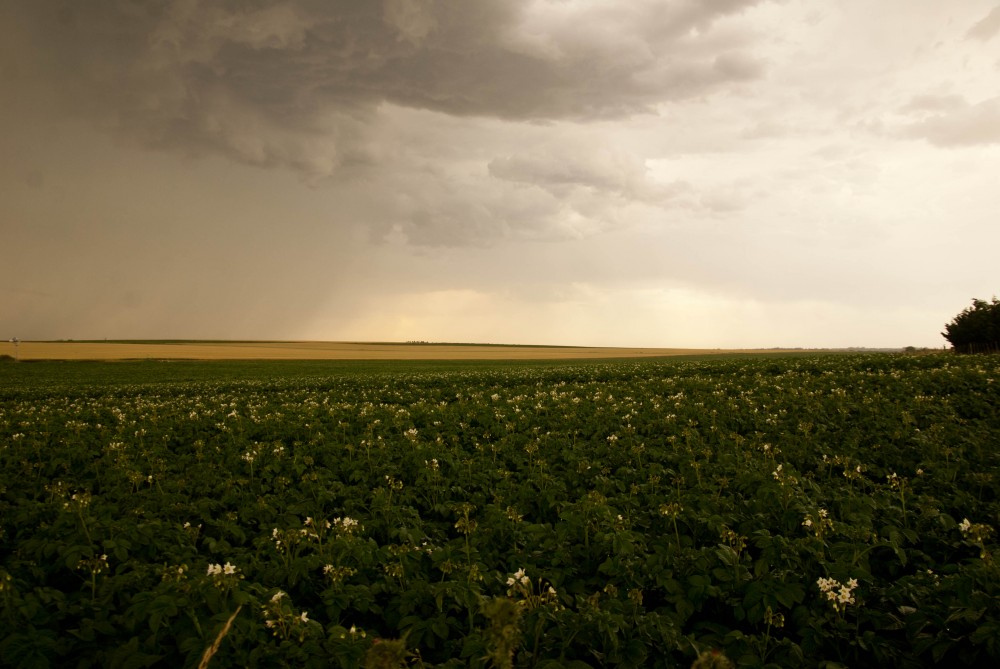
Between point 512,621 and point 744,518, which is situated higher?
point 512,621

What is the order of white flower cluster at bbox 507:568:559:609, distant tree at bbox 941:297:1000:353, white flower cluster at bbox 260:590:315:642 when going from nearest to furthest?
1. white flower cluster at bbox 260:590:315:642
2. white flower cluster at bbox 507:568:559:609
3. distant tree at bbox 941:297:1000:353

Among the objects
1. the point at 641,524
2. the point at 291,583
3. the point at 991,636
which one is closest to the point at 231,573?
the point at 291,583

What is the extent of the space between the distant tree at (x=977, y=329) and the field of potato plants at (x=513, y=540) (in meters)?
52.4

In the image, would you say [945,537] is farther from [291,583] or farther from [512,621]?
[291,583]

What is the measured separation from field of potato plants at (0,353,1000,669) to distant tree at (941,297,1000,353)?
2063 inches

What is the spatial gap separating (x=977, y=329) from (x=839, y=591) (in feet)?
225

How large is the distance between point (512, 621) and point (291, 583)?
4122 mm

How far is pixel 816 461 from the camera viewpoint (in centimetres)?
1096

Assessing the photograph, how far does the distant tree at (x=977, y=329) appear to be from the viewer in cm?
5450

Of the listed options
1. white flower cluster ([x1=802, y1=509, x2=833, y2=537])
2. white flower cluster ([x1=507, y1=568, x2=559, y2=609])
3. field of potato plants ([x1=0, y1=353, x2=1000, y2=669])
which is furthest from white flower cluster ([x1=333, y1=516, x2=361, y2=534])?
white flower cluster ([x1=802, y1=509, x2=833, y2=537])

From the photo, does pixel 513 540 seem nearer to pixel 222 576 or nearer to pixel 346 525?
pixel 346 525

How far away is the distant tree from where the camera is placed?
5450cm

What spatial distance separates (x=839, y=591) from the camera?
554 centimetres

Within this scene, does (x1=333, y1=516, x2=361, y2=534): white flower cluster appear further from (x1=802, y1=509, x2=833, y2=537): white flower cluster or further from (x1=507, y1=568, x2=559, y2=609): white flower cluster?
(x1=802, y1=509, x2=833, y2=537): white flower cluster
